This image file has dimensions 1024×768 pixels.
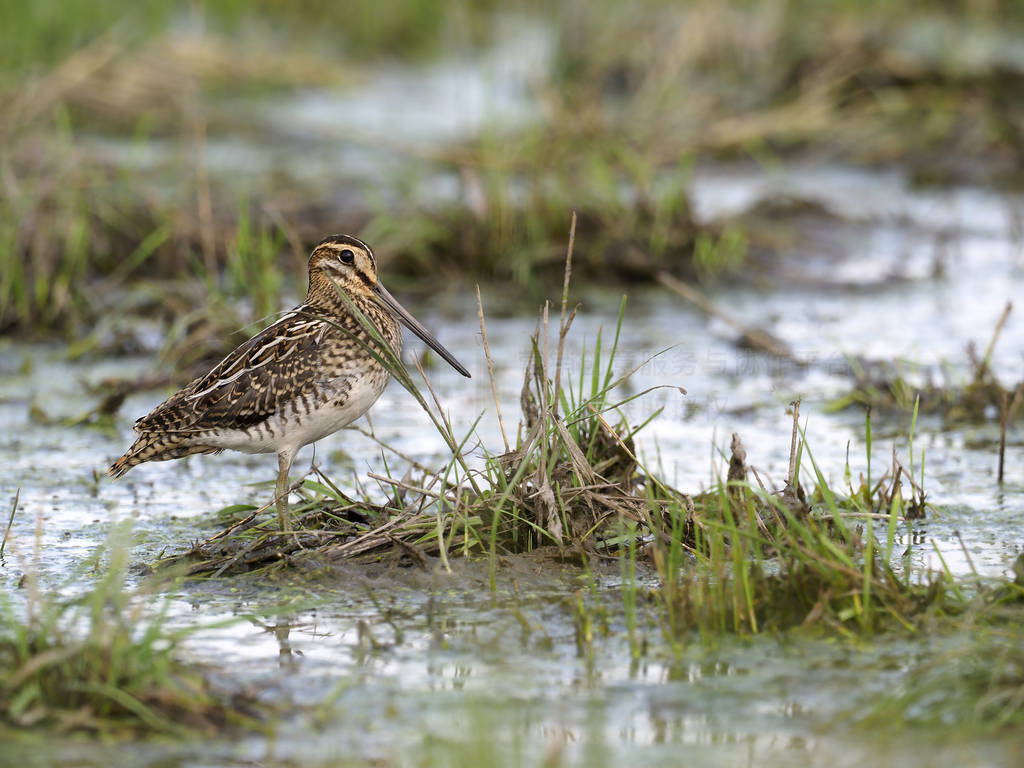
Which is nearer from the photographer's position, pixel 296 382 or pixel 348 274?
pixel 296 382

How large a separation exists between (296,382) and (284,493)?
35 centimetres

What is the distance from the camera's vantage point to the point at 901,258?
29.8 ft

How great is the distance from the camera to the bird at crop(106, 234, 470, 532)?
15.3ft

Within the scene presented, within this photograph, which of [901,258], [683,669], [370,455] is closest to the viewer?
[683,669]

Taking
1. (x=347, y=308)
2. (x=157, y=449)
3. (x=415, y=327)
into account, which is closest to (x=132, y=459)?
(x=157, y=449)

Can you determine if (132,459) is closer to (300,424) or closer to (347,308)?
(300,424)

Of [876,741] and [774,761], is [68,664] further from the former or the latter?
[876,741]

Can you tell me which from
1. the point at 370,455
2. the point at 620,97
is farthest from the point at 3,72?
the point at 370,455

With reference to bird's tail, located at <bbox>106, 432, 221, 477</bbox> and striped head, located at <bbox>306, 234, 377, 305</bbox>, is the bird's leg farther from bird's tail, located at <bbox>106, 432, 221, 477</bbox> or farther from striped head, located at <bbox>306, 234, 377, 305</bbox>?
striped head, located at <bbox>306, 234, 377, 305</bbox>

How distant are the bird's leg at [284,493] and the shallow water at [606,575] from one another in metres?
0.28

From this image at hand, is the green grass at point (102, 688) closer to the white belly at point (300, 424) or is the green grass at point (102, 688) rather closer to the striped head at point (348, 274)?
the white belly at point (300, 424)

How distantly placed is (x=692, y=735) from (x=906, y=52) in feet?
34.8

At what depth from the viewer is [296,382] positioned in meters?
4.69

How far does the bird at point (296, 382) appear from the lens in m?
4.68
